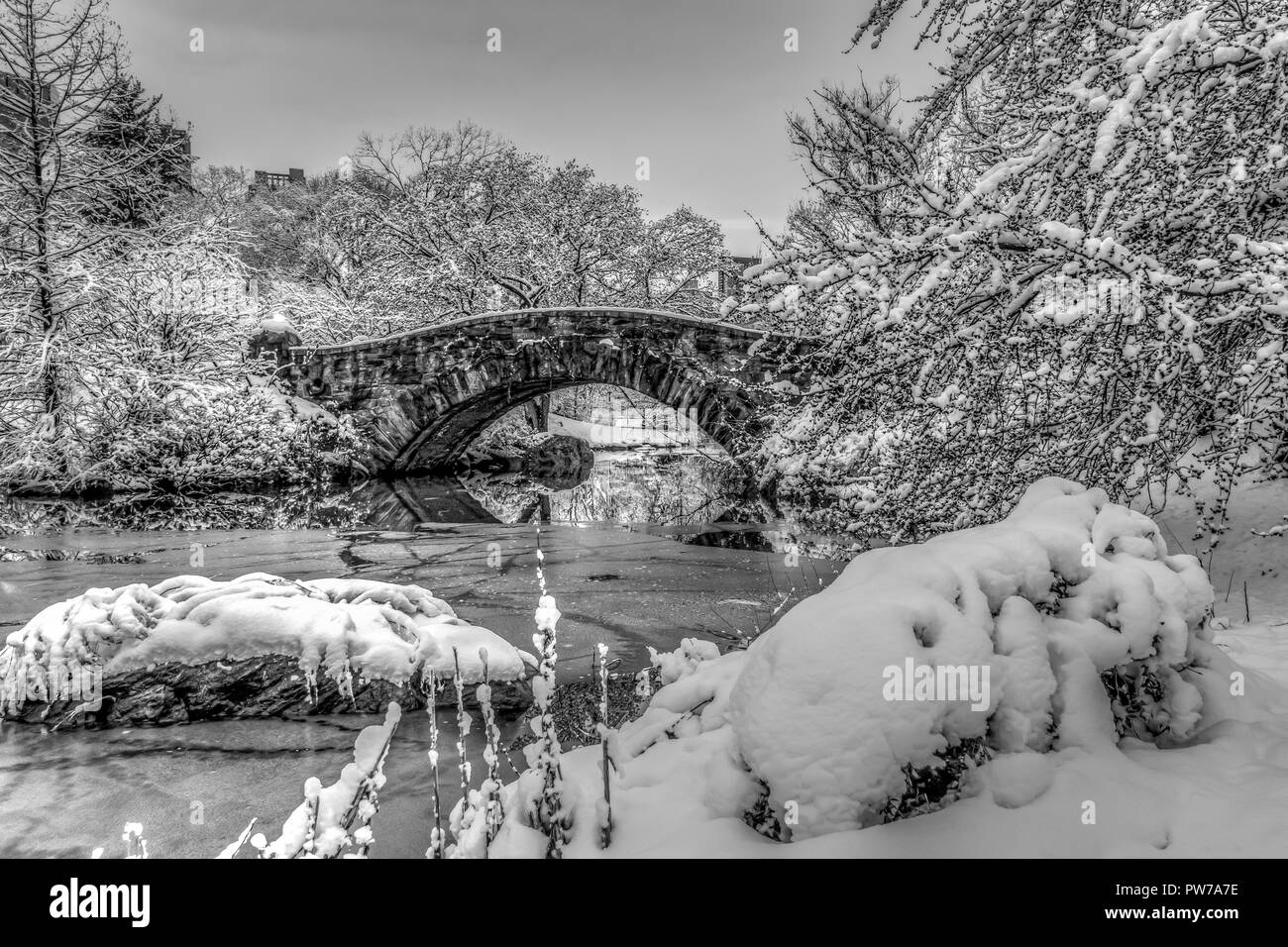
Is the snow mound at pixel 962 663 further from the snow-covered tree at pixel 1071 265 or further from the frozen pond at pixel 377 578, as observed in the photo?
the frozen pond at pixel 377 578

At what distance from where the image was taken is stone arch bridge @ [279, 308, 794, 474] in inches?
428

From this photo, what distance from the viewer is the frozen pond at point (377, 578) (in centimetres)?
240

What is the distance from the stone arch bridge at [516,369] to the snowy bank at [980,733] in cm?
740

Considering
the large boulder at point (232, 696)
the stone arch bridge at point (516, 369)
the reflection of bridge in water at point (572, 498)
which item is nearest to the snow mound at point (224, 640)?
the large boulder at point (232, 696)

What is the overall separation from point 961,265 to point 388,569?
16.5 feet

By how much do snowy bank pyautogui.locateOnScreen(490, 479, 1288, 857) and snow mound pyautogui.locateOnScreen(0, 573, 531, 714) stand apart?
52.9 inches

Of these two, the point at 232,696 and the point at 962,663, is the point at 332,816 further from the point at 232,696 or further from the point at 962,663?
the point at 232,696

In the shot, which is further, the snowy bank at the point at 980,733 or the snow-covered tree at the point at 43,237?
the snow-covered tree at the point at 43,237

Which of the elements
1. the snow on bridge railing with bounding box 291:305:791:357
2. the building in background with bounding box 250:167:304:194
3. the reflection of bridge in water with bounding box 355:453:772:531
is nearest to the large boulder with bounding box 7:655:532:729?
the reflection of bridge in water with bounding box 355:453:772:531

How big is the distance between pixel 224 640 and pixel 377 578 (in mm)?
2577

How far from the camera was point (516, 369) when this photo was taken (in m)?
12.1

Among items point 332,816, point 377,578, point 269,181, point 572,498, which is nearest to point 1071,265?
point 332,816

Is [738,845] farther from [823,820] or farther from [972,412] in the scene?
[972,412]
